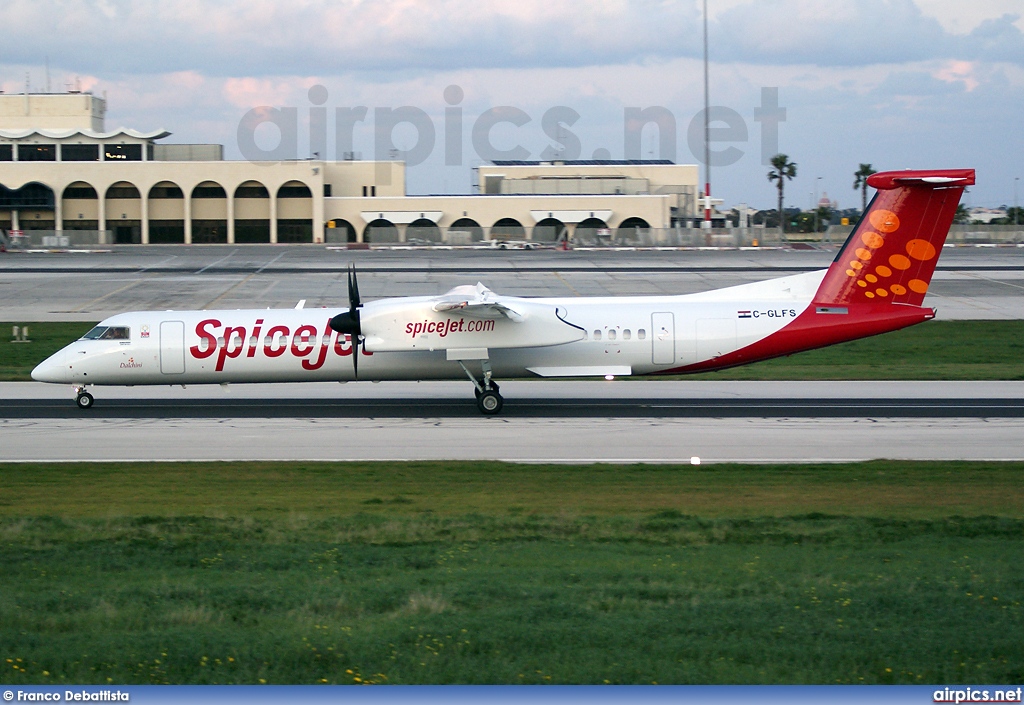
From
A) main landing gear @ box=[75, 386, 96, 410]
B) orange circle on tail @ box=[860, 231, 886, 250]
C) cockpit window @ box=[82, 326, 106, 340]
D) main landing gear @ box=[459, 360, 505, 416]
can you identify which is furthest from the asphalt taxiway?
main landing gear @ box=[459, 360, 505, 416]

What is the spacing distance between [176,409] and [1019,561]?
20.8m

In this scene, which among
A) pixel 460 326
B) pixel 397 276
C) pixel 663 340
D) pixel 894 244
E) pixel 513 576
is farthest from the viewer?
pixel 397 276

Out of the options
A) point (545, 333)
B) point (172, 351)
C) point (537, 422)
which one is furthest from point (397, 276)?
point (537, 422)

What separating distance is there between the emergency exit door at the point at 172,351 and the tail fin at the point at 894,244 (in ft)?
53.0

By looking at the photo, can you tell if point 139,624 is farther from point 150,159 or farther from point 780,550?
point 150,159

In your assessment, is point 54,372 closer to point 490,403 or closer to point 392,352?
point 392,352

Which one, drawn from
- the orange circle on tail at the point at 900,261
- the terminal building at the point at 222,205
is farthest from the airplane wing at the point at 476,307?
the terminal building at the point at 222,205

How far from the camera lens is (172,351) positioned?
85.5ft

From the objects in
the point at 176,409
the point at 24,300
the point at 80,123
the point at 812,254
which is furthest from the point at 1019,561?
the point at 80,123

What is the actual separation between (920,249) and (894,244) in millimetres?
642

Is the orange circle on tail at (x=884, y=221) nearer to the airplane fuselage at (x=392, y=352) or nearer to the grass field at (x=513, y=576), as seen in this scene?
the airplane fuselage at (x=392, y=352)

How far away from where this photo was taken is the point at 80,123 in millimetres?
108938

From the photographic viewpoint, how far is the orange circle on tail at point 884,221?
2559cm

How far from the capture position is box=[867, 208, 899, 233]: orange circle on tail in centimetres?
2559
